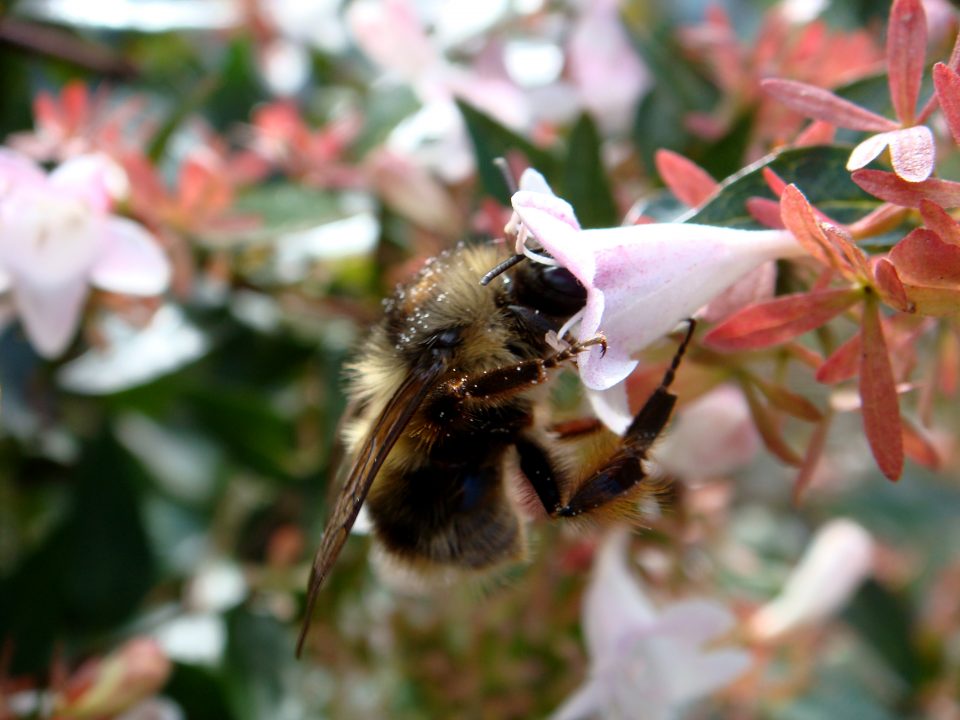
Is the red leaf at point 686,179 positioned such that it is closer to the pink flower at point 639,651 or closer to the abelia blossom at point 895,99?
the abelia blossom at point 895,99

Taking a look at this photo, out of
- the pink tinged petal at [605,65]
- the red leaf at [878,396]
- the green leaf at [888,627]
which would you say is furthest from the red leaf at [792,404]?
the green leaf at [888,627]

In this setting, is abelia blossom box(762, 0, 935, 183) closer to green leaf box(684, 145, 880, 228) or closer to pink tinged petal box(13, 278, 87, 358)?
green leaf box(684, 145, 880, 228)

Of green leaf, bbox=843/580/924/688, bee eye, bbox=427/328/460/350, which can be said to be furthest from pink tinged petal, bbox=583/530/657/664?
green leaf, bbox=843/580/924/688

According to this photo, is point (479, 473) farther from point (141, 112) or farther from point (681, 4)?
point (681, 4)

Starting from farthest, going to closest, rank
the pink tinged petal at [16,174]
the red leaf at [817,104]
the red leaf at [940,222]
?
1. the pink tinged petal at [16,174]
2. the red leaf at [817,104]
3. the red leaf at [940,222]

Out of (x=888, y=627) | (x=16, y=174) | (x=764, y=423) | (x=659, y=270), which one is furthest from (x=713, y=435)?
(x=888, y=627)

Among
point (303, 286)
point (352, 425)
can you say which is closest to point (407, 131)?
point (303, 286)

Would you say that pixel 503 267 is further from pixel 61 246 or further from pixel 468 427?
pixel 61 246
